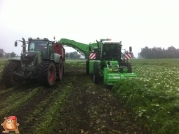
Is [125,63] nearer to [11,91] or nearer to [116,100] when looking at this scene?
[116,100]

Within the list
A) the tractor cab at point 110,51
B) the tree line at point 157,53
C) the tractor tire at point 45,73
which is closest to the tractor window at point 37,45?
the tractor tire at point 45,73

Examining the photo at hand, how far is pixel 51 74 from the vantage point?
41.1 ft

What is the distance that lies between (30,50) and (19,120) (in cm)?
738

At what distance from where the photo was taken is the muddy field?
616 centimetres

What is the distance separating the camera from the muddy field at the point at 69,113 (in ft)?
20.2

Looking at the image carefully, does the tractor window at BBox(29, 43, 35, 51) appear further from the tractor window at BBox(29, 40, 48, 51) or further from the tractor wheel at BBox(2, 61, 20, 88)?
the tractor wheel at BBox(2, 61, 20, 88)

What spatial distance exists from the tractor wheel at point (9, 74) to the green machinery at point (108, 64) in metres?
4.46

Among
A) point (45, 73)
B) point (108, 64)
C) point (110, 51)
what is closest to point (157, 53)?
point (110, 51)

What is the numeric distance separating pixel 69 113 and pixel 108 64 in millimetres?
7507

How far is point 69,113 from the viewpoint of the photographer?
24.5ft

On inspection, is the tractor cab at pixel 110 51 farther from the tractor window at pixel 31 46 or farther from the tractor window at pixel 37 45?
Answer: the tractor window at pixel 31 46

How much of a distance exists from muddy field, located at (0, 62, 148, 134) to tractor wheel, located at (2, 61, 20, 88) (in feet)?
5.03

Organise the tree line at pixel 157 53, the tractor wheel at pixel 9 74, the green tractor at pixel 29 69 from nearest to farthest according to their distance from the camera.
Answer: the green tractor at pixel 29 69
the tractor wheel at pixel 9 74
the tree line at pixel 157 53

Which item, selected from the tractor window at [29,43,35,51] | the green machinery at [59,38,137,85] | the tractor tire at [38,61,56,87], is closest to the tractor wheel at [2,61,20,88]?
the tractor window at [29,43,35,51]
